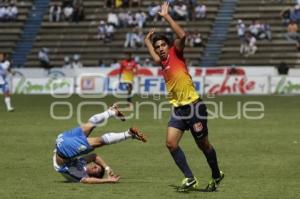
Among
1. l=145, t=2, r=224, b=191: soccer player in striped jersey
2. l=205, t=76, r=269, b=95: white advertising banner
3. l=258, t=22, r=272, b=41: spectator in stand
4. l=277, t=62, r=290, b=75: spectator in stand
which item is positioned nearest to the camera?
l=145, t=2, r=224, b=191: soccer player in striped jersey

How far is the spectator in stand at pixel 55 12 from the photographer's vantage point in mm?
57700

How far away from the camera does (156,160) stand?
16.8m

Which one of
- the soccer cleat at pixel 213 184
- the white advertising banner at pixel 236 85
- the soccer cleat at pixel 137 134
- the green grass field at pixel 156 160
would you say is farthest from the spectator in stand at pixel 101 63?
the soccer cleat at pixel 213 184

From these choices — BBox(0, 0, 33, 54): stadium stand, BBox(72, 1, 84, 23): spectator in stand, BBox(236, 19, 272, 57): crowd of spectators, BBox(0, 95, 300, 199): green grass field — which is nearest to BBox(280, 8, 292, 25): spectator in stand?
BBox(236, 19, 272, 57): crowd of spectators

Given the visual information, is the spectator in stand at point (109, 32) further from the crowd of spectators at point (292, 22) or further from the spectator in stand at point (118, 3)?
the crowd of spectators at point (292, 22)

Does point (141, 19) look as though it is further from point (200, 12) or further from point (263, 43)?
point (263, 43)

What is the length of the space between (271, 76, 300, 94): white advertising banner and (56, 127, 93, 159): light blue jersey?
31.2 meters

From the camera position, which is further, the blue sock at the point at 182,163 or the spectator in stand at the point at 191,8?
the spectator in stand at the point at 191,8

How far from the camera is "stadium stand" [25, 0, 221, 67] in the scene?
5372cm

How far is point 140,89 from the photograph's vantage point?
4572 centimetres

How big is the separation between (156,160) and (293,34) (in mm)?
36249

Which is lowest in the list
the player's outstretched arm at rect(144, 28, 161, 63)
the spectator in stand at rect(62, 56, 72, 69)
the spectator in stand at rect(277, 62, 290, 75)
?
the spectator in stand at rect(62, 56, 72, 69)

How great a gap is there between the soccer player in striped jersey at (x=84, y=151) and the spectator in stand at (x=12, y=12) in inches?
1786

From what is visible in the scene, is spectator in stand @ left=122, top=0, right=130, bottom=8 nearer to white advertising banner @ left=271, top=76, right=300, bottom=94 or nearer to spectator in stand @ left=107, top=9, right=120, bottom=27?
spectator in stand @ left=107, top=9, right=120, bottom=27
